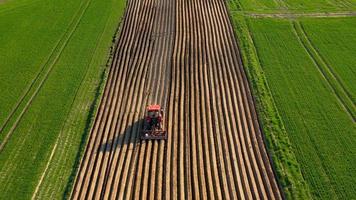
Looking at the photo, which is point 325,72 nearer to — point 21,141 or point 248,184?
point 248,184

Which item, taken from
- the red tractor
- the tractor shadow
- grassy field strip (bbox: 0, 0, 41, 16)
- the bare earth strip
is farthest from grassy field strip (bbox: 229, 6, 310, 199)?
grassy field strip (bbox: 0, 0, 41, 16)

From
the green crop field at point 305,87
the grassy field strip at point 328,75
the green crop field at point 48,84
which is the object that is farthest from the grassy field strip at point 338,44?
the green crop field at point 48,84

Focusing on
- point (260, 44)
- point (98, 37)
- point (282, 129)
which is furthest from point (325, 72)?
point (98, 37)

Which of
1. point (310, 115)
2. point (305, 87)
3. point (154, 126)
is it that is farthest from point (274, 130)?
point (154, 126)

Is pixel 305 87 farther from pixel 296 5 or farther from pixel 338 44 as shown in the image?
pixel 296 5

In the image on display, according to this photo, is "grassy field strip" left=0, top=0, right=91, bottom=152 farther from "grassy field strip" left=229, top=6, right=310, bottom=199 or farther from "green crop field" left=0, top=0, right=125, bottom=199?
"grassy field strip" left=229, top=6, right=310, bottom=199
